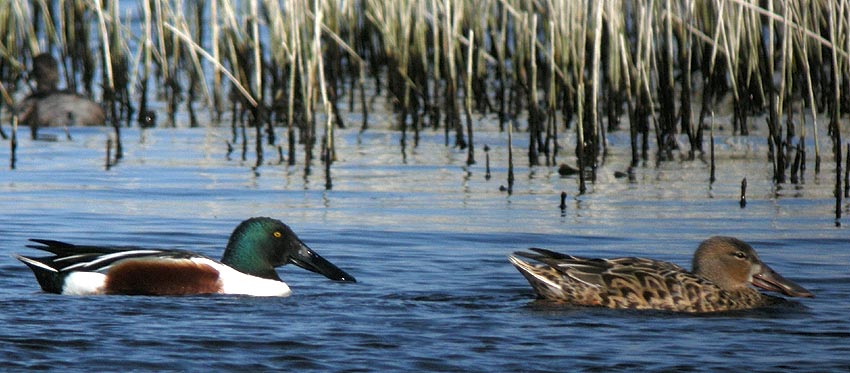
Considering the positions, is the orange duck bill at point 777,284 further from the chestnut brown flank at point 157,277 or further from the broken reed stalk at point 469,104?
the broken reed stalk at point 469,104

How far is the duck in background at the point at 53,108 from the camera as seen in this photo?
44.8 ft

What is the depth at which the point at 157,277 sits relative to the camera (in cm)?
658

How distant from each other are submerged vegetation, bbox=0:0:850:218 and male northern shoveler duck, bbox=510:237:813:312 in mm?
2515

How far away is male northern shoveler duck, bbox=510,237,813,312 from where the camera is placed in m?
6.38

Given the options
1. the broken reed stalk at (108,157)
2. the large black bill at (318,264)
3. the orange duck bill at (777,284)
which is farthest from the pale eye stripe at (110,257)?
the broken reed stalk at (108,157)

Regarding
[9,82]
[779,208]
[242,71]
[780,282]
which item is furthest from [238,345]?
[9,82]

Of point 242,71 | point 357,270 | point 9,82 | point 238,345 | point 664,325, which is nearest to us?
point 238,345

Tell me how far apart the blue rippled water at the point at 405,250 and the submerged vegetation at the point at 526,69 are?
360 mm

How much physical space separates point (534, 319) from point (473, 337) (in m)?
0.52

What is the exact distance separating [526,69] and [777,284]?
21.5ft

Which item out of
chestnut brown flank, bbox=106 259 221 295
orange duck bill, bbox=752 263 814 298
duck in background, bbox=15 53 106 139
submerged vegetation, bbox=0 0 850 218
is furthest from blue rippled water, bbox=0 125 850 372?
duck in background, bbox=15 53 106 139

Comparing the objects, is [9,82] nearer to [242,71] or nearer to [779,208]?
[242,71]

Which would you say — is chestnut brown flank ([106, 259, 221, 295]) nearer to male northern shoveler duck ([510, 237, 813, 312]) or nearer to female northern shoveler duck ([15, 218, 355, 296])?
female northern shoveler duck ([15, 218, 355, 296])

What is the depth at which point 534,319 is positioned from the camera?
6.09 metres
